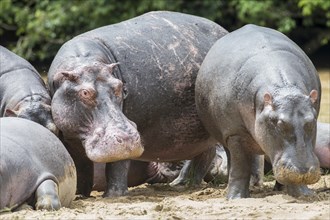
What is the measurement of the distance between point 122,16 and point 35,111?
33.5ft

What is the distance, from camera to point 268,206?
21.9ft

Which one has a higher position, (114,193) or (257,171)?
(257,171)

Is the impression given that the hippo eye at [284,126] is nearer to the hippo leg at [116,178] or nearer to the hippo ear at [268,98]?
the hippo ear at [268,98]

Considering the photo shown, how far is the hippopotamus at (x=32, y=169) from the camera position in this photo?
6383 mm

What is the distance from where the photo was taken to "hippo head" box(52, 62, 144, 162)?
739 centimetres

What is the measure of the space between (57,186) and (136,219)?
88cm

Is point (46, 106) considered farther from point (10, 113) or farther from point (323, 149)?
point (323, 149)

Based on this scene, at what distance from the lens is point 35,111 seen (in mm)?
8000

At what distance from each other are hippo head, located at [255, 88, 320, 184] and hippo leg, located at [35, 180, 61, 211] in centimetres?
142

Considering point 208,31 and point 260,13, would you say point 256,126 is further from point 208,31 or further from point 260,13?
point 260,13

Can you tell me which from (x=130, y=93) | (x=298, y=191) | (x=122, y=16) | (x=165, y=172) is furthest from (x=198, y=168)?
(x=122, y=16)

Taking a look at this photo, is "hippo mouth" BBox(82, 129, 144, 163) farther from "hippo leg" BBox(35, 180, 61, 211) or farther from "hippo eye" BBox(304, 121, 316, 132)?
"hippo eye" BBox(304, 121, 316, 132)

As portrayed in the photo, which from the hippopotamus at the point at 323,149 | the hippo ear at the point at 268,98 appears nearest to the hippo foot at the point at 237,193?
the hippo ear at the point at 268,98

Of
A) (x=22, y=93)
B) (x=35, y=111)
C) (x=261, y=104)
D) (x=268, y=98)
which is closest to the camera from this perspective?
(x=268, y=98)
